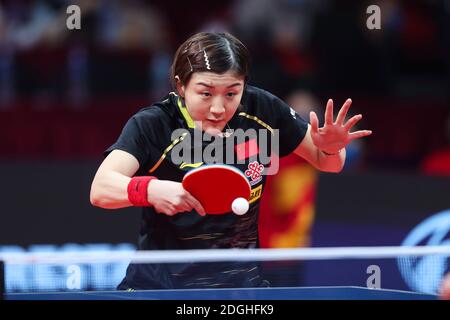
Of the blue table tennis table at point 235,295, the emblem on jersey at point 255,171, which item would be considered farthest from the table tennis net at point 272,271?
the emblem on jersey at point 255,171

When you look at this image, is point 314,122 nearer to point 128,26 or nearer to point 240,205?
point 240,205

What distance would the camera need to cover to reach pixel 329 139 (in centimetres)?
437

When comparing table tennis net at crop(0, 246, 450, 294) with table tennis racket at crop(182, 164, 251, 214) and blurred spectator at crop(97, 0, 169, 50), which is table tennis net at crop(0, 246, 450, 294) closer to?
table tennis racket at crop(182, 164, 251, 214)

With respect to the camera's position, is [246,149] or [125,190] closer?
[125,190]

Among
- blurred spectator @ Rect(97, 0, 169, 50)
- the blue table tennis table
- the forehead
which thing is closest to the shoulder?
the forehead

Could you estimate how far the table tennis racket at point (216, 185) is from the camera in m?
3.82

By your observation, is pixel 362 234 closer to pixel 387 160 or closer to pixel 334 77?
pixel 387 160

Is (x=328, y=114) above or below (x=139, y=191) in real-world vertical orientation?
above

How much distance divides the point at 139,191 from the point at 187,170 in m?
0.43

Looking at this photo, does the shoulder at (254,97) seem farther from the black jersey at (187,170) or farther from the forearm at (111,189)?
the forearm at (111,189)

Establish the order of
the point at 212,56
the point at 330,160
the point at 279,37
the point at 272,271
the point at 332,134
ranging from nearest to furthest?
1. the point at 212,56
2. the point at 332,134
3. the point at 330,160
4. the point at 272,271
5. the point at 279,37

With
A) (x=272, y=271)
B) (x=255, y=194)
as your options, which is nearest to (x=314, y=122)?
(x=255, y=194)
